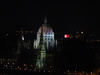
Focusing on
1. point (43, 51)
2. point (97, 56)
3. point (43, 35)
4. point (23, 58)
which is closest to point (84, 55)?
point (97, 56)

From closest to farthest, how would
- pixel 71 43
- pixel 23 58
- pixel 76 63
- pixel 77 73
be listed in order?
pixel 77 73 → pixel 76 63 → pixel 23 58 → pixel 71 43

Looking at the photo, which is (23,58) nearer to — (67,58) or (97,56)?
(67,58)

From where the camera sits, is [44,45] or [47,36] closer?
[44,45]

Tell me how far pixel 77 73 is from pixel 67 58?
8.83 meters

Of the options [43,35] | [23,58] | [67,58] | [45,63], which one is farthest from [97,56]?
[43,35]

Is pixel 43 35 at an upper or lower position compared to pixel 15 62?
upper

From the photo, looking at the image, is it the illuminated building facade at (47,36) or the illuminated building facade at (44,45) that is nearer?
the illuminated building facade at (44,45)

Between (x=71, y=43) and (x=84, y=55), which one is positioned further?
(x=71, y=43)

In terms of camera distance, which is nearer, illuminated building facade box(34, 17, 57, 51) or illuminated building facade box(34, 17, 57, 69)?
illuminated building facade box(34, 17, 57, 69)

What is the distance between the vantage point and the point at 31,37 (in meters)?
77.3

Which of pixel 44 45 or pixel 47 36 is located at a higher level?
pixel 47 36

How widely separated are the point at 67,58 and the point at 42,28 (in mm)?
20707

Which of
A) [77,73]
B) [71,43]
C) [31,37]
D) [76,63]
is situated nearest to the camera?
[77,73]

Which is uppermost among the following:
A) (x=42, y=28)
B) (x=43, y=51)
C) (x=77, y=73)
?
(x=42, y=28)
